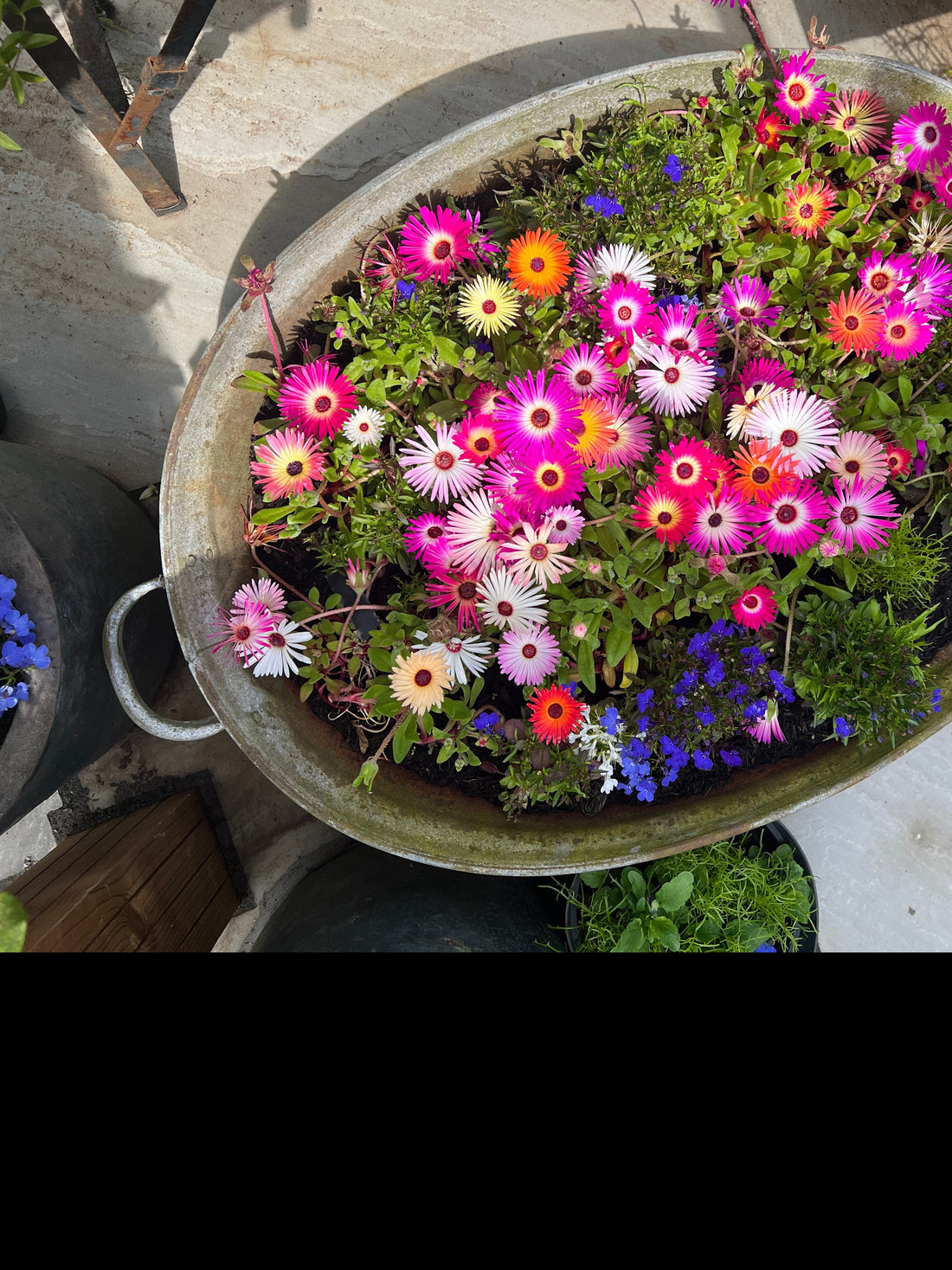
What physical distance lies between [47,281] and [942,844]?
258 centimetres

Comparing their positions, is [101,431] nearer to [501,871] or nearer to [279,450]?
[279,450]

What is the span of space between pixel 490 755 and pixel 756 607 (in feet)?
1.73

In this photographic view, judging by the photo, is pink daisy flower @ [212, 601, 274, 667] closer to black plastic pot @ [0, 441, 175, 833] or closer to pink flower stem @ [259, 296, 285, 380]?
black plastic pot @ [0, 441, 175, 833]

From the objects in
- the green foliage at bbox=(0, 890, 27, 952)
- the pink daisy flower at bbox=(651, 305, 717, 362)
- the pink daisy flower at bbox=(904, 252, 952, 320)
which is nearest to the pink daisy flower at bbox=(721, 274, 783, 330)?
the pink daisy flower at bbox=(651, 305, 717, 362)

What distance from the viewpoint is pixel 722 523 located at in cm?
124

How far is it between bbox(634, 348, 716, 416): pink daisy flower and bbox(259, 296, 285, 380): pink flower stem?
60 cm

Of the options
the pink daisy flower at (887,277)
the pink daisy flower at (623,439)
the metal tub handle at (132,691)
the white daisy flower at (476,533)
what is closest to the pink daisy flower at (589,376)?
the pink daisy flower at (623,439)

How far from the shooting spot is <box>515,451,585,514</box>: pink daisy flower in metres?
1.21

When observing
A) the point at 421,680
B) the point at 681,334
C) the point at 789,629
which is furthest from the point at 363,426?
the point at 789,629

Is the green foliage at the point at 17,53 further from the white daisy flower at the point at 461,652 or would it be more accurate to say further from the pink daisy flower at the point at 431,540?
the white daisy flower at the point at 461,652

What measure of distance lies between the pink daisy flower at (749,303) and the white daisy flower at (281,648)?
0.88 metres

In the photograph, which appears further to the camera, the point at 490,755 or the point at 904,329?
the point at 490,755

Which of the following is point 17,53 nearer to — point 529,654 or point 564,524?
point 564,524

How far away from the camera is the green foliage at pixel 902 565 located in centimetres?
134
